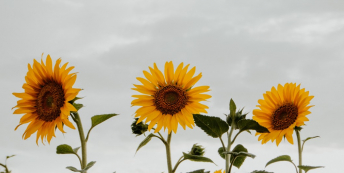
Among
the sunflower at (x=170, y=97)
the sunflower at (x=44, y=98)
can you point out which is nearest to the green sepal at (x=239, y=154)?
the sunflower at (x=170, y=97)

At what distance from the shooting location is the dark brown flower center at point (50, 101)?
140 inches

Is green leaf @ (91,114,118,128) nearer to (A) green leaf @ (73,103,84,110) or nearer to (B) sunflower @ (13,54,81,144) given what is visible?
(A) green leaf @ (73,103,84,110)

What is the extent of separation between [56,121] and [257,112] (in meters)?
2.19

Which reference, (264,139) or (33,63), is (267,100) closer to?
(264,139)

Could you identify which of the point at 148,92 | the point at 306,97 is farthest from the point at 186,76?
the point at 306,97

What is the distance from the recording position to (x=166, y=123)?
3732 millimetres

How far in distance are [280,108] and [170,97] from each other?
147 cm

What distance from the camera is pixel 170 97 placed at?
379cm

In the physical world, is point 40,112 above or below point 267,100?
below

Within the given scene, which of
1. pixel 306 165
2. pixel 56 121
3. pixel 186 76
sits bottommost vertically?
pixel 306 165

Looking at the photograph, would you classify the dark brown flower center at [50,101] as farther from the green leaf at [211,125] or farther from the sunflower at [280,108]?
the sunflower at [280,108]

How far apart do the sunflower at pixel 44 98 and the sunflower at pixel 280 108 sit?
215 cm

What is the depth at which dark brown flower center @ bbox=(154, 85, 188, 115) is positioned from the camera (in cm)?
378

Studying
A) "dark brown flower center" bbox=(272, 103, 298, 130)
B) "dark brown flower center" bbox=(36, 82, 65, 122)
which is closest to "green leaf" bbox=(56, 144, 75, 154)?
"dark brown flower center" bbox=(36, 82, 65, 122)
